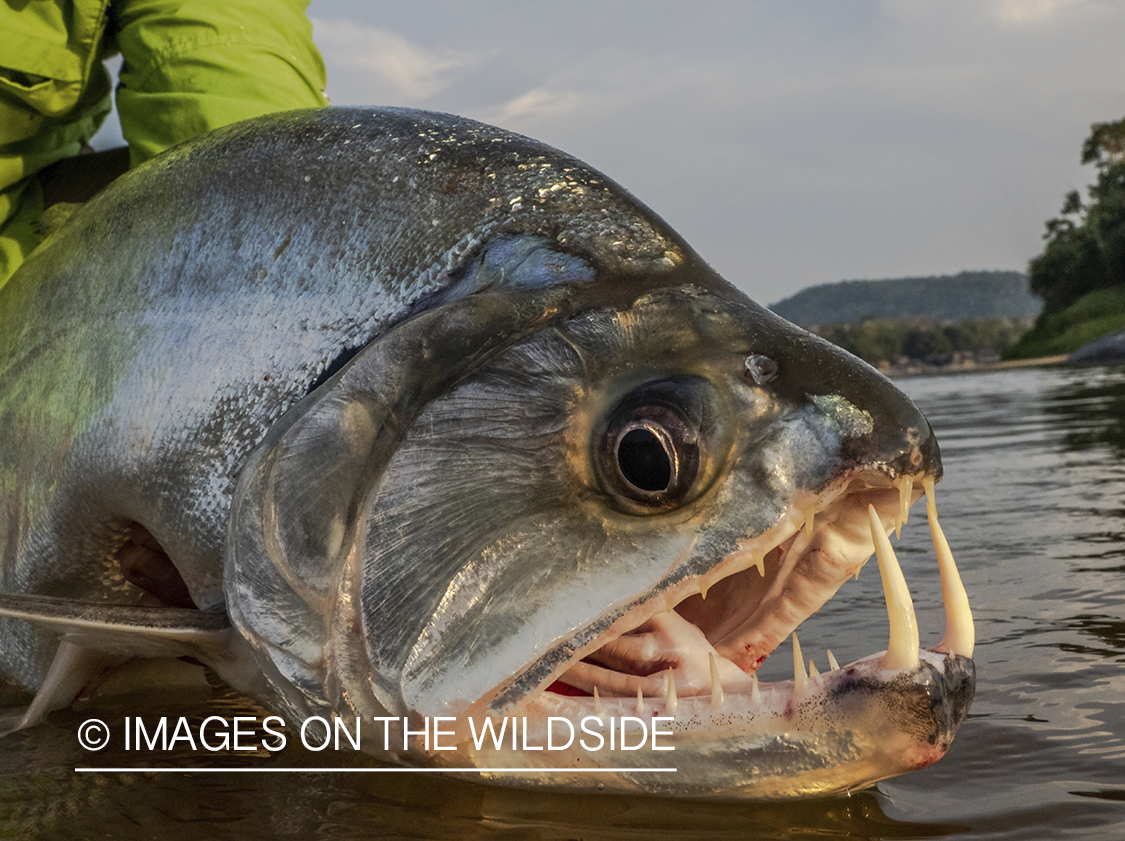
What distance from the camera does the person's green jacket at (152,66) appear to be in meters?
3.59

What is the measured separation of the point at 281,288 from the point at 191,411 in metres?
0.31

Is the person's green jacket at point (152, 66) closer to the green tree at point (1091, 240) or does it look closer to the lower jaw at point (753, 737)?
the lower jaw at point (753, 737)

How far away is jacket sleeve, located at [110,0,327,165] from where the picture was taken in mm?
3570

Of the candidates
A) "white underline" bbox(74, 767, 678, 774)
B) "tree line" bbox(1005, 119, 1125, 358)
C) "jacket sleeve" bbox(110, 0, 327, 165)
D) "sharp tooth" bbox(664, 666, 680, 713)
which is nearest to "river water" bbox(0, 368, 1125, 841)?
"white underline" bbox(74, 767, 678, 774)

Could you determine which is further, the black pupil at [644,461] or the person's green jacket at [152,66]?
the person's green jacket at [152,66]

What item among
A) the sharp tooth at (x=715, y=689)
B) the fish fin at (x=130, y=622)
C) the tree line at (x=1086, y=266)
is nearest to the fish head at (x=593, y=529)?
the sharp tooth at (x=715, y=689)

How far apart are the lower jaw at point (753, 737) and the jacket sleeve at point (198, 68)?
8.21ft

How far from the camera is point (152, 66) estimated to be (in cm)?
368

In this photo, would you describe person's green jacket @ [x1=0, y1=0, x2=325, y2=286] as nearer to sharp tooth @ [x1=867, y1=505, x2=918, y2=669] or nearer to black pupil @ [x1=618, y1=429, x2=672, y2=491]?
black pupil @ [x1=618, y1=429, x2=672, y2=491]

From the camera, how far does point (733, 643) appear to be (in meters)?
1.98

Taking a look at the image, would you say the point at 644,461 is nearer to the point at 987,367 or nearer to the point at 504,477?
the point at 504,477

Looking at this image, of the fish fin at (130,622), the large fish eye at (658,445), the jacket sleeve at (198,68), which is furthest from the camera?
the jacket sleeve at (198,68)

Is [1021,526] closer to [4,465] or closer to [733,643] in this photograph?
[733,643]

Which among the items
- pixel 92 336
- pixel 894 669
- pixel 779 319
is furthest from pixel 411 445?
pixel 92 336
